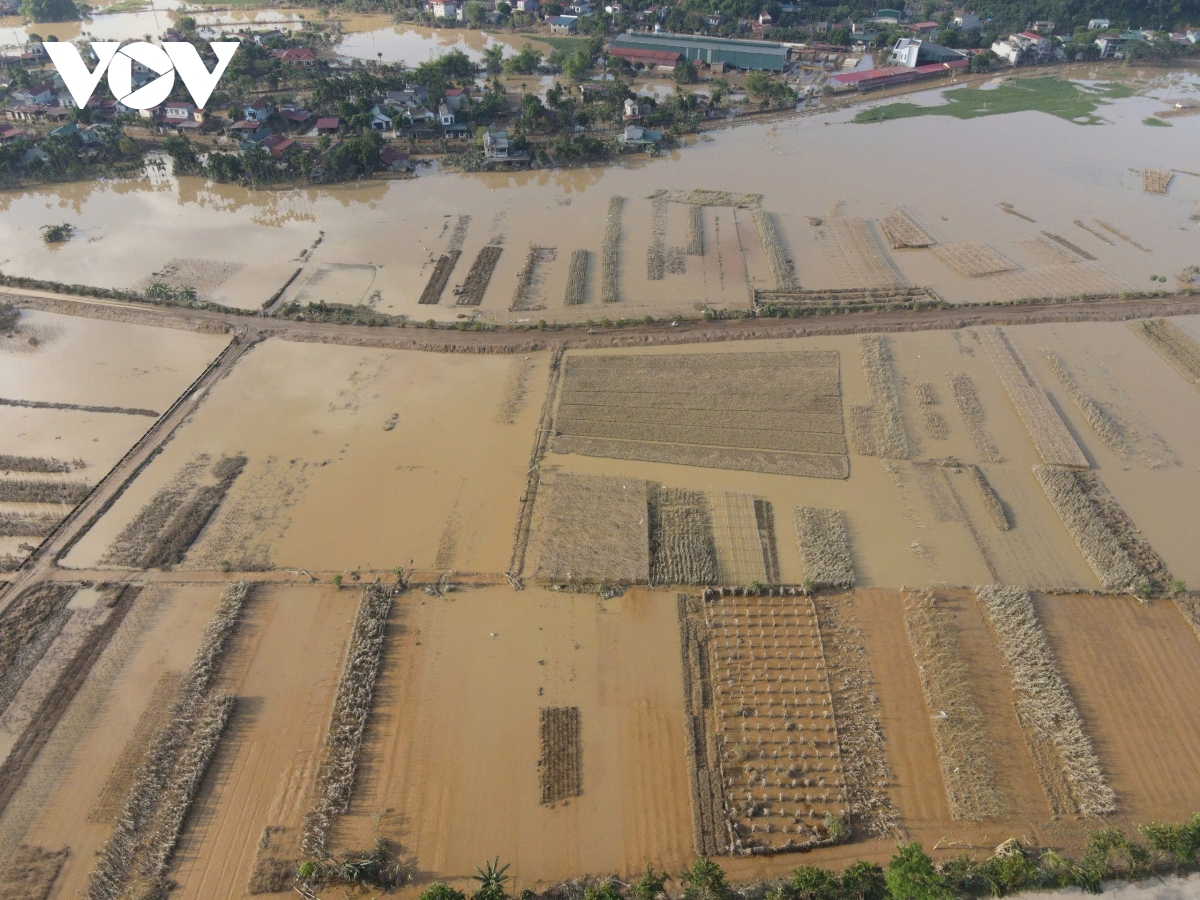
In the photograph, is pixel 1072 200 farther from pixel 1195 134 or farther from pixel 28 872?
pixel 28 872

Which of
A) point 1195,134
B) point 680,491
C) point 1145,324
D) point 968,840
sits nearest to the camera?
Answer: point 968,840

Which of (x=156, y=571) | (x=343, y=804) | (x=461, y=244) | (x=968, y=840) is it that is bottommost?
(x=968, y=840)

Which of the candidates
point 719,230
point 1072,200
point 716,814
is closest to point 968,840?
point 716,814

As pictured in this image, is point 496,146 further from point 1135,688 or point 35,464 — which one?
point 1135,688

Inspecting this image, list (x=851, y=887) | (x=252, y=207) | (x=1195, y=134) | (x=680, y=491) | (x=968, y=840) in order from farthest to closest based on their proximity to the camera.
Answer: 1. (x=1195, y=134)
2. (x=252, y=207)
3. (x=680, y=491)
4. (x=968, y=840)
5. (x=851, y=887)

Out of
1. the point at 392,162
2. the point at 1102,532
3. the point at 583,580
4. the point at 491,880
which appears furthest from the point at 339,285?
the point at 1102,532

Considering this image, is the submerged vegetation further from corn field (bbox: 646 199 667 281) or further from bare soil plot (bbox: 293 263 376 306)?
corn field (bbox: 646 199 667 281)

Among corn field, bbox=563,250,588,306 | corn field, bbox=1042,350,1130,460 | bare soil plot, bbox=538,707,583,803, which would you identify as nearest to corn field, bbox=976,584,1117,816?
corn field, bbox=1042,350,1130,460

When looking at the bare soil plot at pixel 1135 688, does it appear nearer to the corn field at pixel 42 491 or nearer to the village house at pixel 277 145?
the corn field at pixel 42 491
